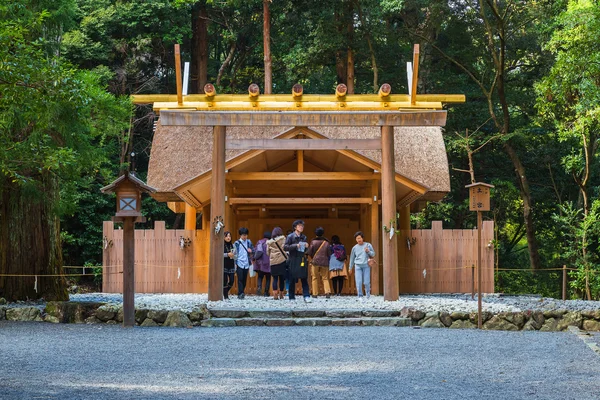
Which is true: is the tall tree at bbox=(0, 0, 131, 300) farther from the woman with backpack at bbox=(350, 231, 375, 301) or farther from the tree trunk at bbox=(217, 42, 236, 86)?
the tree trunk at bbox=(217, 42, 236, 86)

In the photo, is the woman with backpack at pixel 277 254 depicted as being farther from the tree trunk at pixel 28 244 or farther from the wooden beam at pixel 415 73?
the tree trunk at pixel 28 244

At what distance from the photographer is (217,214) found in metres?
16.6

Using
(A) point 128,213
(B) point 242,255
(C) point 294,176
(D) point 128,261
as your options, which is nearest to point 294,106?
(C) point 294,176

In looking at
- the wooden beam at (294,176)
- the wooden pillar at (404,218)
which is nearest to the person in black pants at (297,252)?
the wooden beam at (294,176)

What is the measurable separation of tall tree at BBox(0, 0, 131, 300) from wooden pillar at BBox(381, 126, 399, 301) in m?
4.99

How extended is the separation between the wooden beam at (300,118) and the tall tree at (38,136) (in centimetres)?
113

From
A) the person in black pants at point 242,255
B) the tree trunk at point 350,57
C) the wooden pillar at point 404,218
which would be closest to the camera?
the person in black pants at point 242,255

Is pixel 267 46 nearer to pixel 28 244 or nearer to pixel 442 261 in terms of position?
pixel 442 261

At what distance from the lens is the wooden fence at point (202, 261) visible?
21.2m

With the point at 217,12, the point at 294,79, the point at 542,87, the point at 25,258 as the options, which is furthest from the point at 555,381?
the point at 217,12

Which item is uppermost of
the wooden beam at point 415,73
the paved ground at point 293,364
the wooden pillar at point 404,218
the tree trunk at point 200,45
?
the tree trunk at point 200,45

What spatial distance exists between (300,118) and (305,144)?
32.1 inches

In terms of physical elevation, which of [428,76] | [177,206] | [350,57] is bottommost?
[177,206]

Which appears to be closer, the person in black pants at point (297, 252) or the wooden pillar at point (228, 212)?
the person in black pants at point (297, 252)
